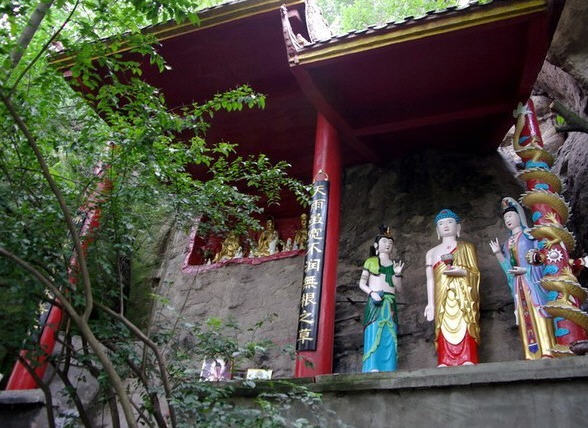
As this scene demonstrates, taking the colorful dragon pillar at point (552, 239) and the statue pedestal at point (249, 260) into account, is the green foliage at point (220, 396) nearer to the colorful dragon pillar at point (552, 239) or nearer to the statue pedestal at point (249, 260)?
the colorful dragon pillar at point (552, 239)

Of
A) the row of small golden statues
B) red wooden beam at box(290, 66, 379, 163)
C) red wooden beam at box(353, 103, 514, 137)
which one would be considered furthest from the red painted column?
the row of small golden statues

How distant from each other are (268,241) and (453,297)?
13.1 feet

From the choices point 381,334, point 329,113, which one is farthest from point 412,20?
point 381,334

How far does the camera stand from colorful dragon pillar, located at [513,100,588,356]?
170 inches

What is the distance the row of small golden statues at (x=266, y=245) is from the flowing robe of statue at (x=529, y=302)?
142 inches

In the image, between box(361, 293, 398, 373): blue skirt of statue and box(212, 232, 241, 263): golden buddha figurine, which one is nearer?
box(361, 293, 398, 373): blue skirt of statue

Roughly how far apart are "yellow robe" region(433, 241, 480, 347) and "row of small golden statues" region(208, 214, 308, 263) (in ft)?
10.1

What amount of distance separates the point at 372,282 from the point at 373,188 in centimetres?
244

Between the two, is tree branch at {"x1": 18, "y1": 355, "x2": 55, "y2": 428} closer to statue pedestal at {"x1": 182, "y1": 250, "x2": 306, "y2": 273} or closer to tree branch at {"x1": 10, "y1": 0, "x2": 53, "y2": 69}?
tree branch at {"x1": 10, "y1": 0, "x2": 53, "y2": 69}

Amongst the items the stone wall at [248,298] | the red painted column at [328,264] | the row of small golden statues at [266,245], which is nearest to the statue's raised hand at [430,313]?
the red painted column at [328,264]

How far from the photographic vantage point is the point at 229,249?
8438 millimetres

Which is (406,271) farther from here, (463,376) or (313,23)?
(313,23)

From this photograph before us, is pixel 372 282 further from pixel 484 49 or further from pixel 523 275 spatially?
pixel 484 49

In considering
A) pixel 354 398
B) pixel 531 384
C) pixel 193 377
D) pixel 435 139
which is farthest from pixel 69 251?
pixel 435 139
